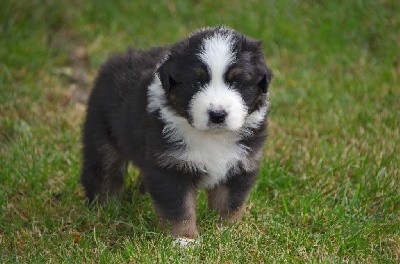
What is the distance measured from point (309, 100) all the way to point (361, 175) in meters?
1.71

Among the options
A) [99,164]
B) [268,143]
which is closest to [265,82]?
[99,164]

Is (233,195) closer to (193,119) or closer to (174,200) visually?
(174,200)

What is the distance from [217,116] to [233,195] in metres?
0.87

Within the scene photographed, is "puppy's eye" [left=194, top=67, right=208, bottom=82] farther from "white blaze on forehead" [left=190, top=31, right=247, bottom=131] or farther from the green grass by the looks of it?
the green grass

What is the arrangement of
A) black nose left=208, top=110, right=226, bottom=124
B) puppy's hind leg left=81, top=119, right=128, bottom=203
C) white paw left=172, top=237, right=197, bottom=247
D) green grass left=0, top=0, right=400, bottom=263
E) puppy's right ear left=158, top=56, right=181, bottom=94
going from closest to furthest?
black nose left=208, top=110, right=226, bottom=124 → puppy's right ear left=158, top=56, right=181, bottom=94 → white paw left=172, top=237, right=197, bottom=247 → green grass left=0, top=0, right=400, bottom=263 → puppy's hind leg left=81, top=119, right=128, bottom=203

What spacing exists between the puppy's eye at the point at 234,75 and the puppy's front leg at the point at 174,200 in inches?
28.7

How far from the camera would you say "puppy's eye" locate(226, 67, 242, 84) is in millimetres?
4859

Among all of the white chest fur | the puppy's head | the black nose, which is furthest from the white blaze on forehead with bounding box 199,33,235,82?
the white chest fur

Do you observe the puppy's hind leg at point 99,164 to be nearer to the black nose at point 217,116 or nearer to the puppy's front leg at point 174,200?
the puppy's front leg at point 174,200

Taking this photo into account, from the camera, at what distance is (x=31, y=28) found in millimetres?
9469

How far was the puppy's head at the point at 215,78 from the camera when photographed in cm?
482

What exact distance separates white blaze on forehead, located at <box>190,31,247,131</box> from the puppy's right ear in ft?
0.69

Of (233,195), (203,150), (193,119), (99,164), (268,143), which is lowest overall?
(268,143)

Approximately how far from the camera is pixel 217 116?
479cm
